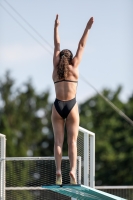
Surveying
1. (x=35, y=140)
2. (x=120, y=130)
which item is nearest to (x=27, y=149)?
(x=35, y=140)

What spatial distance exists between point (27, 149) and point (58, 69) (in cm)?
5077

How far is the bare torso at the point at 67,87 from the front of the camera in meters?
13.3

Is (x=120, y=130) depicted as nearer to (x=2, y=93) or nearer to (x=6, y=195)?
(x=2, y=93)

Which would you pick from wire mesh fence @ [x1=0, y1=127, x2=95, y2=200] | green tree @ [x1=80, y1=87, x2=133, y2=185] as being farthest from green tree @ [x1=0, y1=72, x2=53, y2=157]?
wire mesh fence @ [x1=0, y1=127, x2=95, y2=200]

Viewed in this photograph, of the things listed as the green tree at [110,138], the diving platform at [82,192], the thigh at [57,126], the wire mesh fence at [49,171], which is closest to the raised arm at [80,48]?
the thigh at [57,126]

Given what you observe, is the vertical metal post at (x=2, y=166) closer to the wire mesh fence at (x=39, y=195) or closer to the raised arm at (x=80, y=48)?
the wire mesh fence at (x=39, y=195)

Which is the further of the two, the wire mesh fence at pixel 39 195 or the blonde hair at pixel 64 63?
the wire mesh fence at pixel 39 195

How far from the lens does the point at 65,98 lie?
13.4 m

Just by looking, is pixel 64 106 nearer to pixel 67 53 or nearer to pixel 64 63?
pixel 64 63

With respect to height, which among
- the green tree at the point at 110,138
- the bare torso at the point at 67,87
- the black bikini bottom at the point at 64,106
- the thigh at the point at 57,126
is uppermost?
the green tree at the point at 110,138

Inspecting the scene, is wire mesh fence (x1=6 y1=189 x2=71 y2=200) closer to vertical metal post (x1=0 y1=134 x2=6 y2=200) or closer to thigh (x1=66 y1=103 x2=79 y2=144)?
vertical metal post (x1=0 y1=134 x2=6 y2=200)

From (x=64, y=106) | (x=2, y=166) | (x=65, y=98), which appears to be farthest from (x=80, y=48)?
(x=2, y=166)

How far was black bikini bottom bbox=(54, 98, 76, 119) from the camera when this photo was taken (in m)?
13.3

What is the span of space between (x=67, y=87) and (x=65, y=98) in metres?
0.20
